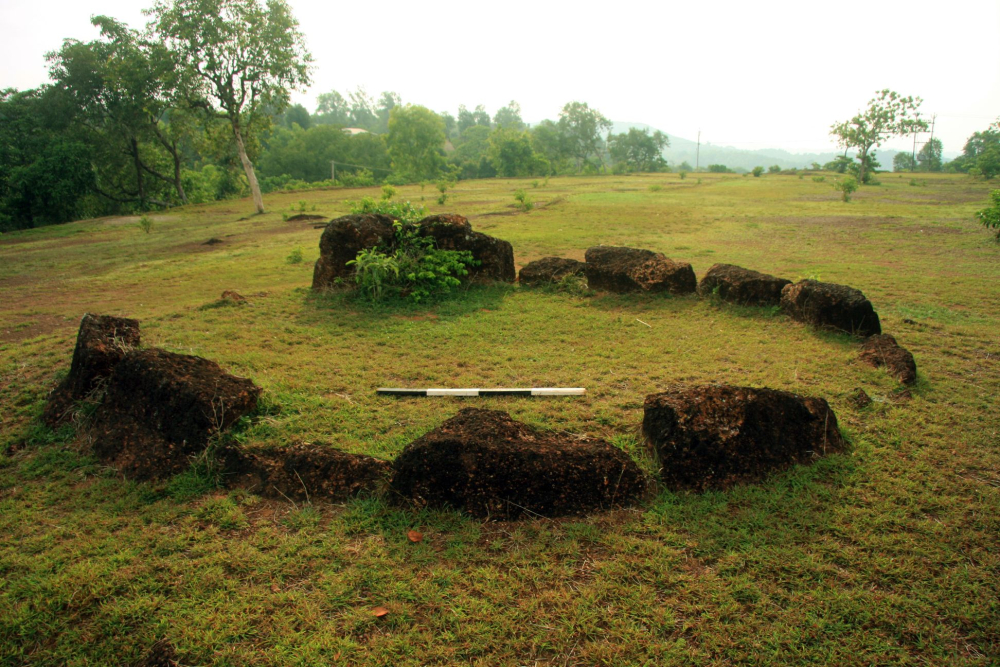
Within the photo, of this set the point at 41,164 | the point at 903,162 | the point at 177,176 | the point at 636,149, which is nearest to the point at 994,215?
the point at 41,164

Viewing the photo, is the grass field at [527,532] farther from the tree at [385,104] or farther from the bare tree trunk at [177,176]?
the tree at [385,104]

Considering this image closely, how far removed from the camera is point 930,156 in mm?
59406

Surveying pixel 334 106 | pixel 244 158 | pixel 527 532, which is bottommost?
pixel 527 532

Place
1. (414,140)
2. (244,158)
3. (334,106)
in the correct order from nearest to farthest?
(244,158) → (414,140) → (334,106)

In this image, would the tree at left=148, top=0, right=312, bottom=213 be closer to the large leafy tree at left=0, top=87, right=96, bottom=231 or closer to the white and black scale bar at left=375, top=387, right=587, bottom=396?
the large leafy tree at left=0, top=87, right=96, bottom=231

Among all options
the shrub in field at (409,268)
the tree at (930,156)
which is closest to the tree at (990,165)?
the tree at (930,156)

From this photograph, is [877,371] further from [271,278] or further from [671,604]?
[271,278]

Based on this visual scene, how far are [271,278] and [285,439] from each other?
23.4 feet

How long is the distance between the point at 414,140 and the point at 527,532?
55675 millimetres

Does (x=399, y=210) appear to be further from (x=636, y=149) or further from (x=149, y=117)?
(x=636, y=149)

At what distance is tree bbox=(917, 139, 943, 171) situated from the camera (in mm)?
57672

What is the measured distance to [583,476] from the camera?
11.5ft

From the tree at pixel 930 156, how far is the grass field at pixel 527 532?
2595 inches

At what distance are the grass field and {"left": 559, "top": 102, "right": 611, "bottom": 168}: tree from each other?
80676mm
